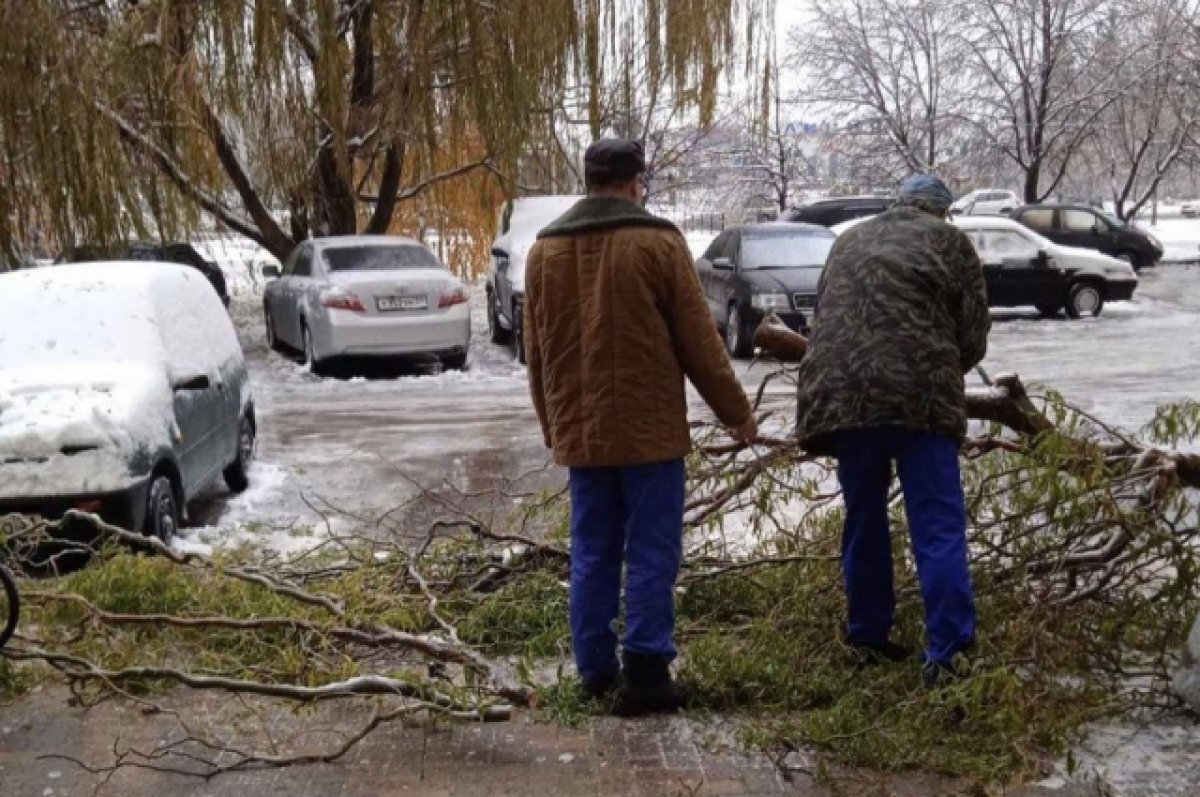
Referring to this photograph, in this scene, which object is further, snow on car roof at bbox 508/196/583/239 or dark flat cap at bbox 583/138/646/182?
snow on car roof at bbox 508/196/583/239

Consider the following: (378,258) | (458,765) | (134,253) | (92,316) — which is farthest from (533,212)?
(458,765)

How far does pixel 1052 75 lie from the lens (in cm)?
3166

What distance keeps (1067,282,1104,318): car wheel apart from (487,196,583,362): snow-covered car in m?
A: 8.13

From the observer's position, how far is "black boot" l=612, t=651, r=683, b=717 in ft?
13.5

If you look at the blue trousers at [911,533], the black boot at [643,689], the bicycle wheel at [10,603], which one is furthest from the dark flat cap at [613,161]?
the bicycle wheel at [10,603]

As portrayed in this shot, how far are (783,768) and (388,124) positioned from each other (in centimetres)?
1344

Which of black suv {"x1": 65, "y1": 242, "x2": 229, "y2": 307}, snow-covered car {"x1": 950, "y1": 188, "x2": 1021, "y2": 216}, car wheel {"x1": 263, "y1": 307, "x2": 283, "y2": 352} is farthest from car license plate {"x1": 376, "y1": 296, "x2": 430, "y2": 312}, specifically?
snow-covered car {"x1": 950, "y1": 188, "x2": 1021, "y2": 216}

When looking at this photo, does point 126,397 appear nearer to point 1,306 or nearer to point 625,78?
point 1,306

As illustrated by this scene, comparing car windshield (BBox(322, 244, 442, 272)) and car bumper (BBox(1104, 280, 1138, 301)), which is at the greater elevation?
car windshield (BBox(322, 244, 442, 272))

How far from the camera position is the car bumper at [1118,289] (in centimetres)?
1988

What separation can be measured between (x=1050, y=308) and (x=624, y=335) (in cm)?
1771

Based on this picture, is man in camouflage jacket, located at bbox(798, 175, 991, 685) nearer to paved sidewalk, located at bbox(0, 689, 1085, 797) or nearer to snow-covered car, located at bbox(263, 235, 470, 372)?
paved sidewalk, located at bbox(0, 689, 1085, 797)

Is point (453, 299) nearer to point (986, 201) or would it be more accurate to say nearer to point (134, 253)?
point (134, 253)

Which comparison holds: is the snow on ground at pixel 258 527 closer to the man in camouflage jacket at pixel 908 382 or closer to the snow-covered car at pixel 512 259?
the man in camouflage jacket at pixel 908 382
